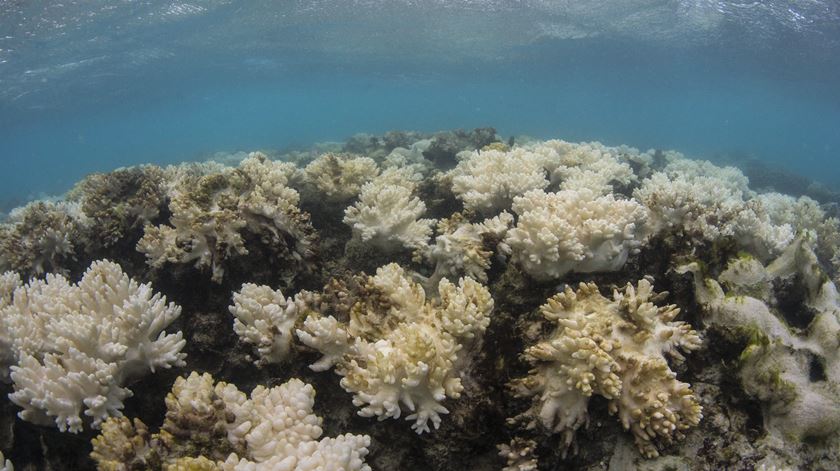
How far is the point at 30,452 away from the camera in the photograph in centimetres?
307

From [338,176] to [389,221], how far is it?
1.39 metres

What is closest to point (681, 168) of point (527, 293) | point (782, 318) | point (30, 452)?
point (782, 318)

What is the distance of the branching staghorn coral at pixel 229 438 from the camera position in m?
2.26

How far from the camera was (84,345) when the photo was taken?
2793mm

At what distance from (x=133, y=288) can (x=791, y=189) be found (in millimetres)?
32210

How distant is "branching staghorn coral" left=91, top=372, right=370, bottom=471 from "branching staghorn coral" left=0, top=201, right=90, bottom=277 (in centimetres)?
316

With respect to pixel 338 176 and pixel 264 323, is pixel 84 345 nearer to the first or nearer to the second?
pixel 264 323

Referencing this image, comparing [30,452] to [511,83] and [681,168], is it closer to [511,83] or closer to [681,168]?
[681,168]

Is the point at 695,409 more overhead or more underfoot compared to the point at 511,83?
more overhead

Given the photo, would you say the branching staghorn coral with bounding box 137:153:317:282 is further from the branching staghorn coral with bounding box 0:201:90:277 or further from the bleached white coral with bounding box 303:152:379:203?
the branching staghorn coral with bounding box 0:201:90:277

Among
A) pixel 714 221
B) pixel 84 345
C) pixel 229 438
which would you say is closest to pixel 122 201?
pixel 84 345

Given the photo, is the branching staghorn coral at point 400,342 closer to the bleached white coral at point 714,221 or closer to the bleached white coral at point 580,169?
the bleached white coral at point 714,221

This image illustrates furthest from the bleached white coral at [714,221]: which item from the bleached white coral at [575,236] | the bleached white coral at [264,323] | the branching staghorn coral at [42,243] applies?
the branching staghorn coral at [42,243]

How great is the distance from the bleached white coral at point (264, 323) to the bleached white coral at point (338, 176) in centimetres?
202
